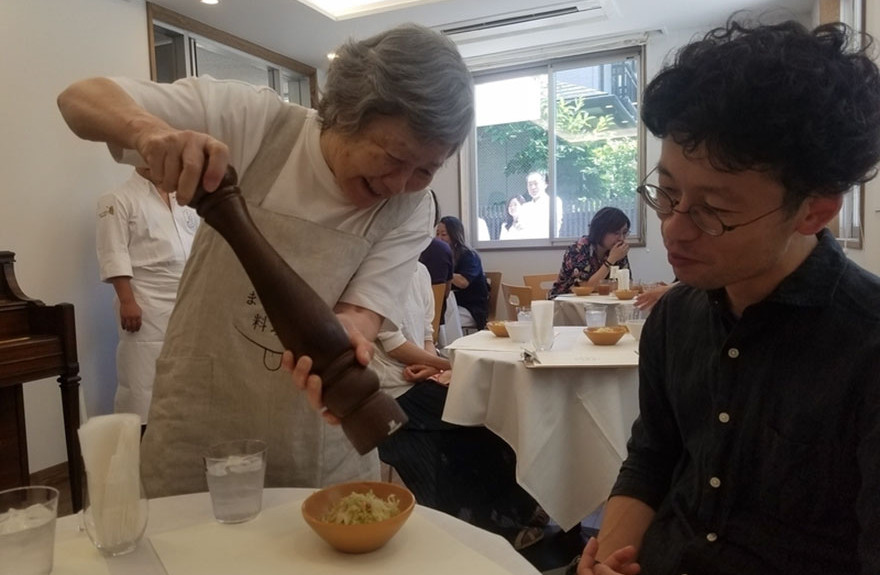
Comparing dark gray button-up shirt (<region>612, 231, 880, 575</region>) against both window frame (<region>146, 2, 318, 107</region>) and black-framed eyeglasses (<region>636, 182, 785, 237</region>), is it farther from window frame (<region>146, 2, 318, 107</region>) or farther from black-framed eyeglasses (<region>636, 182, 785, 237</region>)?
window frame (<region>146, 2, 318, 107</region>)

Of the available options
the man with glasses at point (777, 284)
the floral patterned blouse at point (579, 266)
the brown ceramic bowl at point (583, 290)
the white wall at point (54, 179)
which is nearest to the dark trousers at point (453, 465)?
the man with glasses at point (777, 284)

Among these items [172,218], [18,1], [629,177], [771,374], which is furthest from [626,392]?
[629,177]

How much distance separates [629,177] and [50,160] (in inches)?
184

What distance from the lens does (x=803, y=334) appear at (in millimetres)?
859

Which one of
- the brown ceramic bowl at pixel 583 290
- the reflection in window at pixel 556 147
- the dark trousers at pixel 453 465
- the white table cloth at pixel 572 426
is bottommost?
the dark trousers at pixel 453 465

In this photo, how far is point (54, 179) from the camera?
11.8ft

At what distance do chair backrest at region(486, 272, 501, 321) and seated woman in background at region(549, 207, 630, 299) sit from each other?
0.94 metres

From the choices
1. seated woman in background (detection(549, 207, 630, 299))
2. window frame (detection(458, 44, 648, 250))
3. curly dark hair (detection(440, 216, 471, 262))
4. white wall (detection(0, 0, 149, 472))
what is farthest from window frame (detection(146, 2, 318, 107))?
seated woman in background (detection(549, 207, 630, 299))

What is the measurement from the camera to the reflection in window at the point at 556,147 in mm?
5988

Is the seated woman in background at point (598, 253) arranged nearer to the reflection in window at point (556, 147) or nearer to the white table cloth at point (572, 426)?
the reflection in window at point (556, 147)

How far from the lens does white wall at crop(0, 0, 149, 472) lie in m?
3.40

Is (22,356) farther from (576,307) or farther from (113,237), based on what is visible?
(576,307)

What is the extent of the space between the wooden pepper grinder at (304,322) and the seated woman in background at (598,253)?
3961 millimetres

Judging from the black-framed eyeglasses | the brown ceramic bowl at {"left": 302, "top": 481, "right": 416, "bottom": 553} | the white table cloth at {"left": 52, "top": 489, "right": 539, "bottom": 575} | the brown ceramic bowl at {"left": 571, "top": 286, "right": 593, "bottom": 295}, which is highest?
the black-framed eyeglasses
